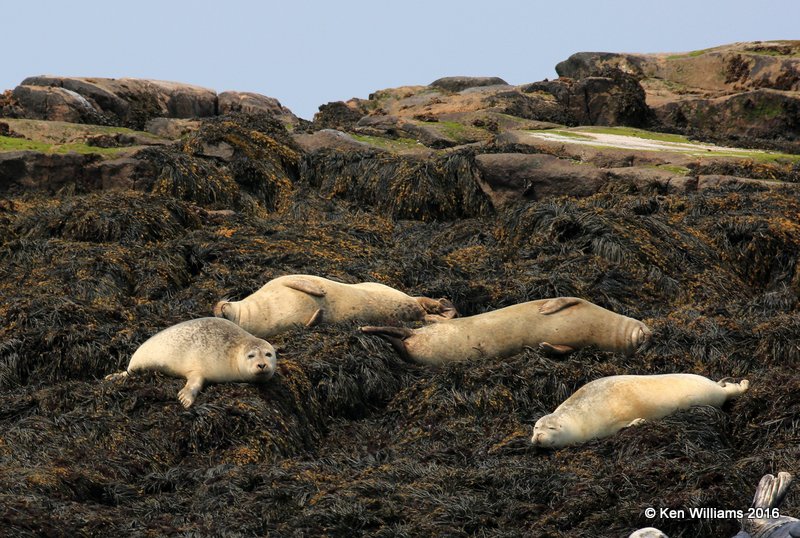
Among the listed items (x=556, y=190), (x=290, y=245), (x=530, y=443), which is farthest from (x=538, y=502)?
(x=556, y=190)

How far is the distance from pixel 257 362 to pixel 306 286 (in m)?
1.90

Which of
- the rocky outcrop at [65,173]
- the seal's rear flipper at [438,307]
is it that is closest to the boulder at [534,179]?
the rocky outcrop at [65,173]

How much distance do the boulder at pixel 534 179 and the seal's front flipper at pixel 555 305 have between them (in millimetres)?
5015

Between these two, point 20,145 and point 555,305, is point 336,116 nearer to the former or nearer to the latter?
point 20,145

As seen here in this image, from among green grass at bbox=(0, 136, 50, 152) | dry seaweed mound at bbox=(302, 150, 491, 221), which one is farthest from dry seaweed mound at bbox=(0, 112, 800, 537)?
green grass at bbox=(0, 136, 50, 152)

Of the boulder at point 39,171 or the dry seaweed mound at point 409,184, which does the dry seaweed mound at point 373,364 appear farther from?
the boulder at point 39,171

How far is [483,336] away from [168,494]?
314 cm

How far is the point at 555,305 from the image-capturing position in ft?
29.1

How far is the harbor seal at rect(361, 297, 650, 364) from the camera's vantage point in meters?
8.65

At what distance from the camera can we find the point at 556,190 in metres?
14.0

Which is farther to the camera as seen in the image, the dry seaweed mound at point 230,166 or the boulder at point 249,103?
the boulder at point 249,103

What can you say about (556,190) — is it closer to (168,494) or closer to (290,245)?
(290,245)

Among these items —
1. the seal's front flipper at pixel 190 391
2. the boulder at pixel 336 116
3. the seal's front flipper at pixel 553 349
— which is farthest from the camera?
the boulder at pixel 336 116

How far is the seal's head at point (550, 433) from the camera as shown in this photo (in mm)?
6730
